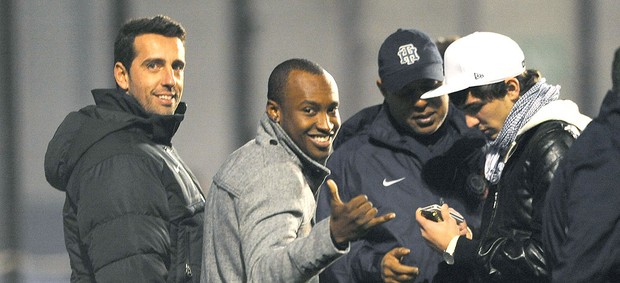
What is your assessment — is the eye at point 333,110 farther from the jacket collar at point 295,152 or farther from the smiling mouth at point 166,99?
the smiling mouth at point 166,99

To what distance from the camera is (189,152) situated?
9.60 m

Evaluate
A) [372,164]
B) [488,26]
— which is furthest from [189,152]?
[372,164]

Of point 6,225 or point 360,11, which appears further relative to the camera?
point 360,11

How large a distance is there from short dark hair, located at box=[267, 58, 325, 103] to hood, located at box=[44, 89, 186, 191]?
0.45 meters

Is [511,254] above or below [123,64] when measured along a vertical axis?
below

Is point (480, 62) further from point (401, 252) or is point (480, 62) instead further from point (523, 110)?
point (401, 252)

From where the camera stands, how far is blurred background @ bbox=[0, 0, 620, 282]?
9.10m

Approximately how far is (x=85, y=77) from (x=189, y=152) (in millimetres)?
970

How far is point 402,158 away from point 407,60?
1.06 feet

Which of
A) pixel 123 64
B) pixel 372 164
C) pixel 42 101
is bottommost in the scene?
pixel 42 101

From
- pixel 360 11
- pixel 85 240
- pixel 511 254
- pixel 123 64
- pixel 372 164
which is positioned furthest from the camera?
pixel 360 11

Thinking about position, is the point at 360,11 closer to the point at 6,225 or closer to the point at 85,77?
the point at 85,77

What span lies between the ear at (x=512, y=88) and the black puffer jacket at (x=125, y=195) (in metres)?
0.96

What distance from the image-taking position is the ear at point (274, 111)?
3.48 metres
